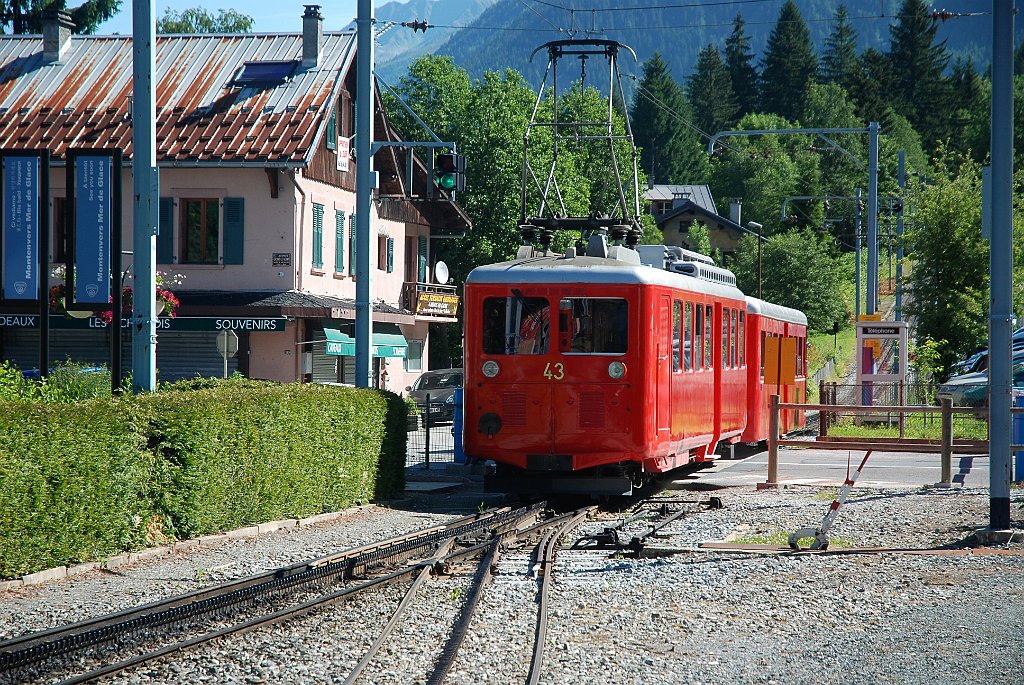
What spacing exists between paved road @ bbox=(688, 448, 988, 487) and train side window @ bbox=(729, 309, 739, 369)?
184cm

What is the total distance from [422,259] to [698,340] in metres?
28.0

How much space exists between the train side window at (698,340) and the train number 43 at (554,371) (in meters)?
2.97

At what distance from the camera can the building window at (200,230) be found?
34.4 meters

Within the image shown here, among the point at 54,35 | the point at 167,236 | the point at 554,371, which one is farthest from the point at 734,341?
the point at 54,35

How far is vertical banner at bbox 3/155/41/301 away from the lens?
1456cm

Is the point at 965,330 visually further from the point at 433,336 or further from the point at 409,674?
the point at 409,674

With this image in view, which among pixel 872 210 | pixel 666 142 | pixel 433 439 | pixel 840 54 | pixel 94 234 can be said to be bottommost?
pixel 433 439


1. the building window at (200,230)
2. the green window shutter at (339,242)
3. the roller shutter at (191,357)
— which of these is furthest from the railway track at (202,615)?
the green window shutter at (339,242)

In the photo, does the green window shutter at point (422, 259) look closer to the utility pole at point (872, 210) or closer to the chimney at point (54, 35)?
the chimney at point (54, 35)

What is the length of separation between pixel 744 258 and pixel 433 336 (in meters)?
30.7

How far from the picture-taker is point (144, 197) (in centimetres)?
1426

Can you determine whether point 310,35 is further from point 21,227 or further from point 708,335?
point 21,227

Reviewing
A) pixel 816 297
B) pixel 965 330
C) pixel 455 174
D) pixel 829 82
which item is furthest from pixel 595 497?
pixel 829 82

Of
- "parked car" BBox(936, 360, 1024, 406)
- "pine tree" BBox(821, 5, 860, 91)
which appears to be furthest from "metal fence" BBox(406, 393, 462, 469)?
"pine tree" BBox(821, 5, 860, 91)
